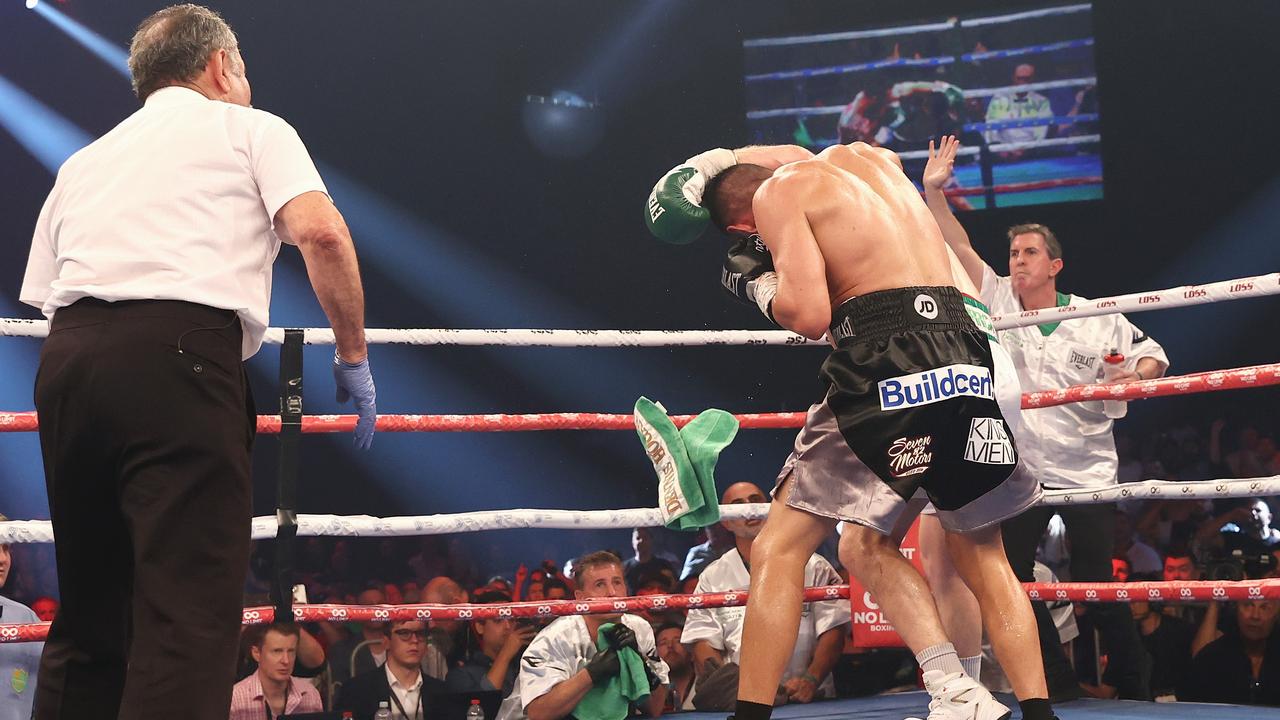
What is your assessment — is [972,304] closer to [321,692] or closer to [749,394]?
[321,692]

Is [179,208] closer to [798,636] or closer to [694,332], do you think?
[694,332]

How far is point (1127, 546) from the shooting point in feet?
16.6

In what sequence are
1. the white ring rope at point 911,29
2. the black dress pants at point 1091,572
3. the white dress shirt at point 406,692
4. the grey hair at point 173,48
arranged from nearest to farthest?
A: 1. the grey hair at point 173,48
2. the black dress pants at point 1091,572
3. the white dress shirt at point 406,692
4. the white ring rope at point 911,29

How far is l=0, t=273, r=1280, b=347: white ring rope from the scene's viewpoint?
2.30 metres

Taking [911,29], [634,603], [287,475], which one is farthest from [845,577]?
[911,29]

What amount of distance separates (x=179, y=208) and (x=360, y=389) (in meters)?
0.47

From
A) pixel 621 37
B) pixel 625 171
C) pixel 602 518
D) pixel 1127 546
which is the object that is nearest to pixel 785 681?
pixel 602 518

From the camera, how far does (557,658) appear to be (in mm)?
2943

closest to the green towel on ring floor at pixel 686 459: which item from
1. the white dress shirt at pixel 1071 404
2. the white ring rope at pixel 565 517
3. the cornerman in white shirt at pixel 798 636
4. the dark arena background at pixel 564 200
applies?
the white ring rope at pixel 565 517

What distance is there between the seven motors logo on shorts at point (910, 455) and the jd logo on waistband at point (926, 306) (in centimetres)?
22

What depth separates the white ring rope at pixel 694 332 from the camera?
2303mm

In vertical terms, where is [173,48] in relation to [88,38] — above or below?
below

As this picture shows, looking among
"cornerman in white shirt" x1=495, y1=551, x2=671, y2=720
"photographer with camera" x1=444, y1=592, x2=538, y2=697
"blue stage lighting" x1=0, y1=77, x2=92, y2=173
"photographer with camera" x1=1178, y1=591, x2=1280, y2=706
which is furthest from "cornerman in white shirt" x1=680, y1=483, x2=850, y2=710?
"blue stage lighting" x1=0, y1=77, x2=92, y2=173

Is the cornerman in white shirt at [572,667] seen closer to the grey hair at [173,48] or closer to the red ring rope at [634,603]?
the red ring rope at [634,603]
